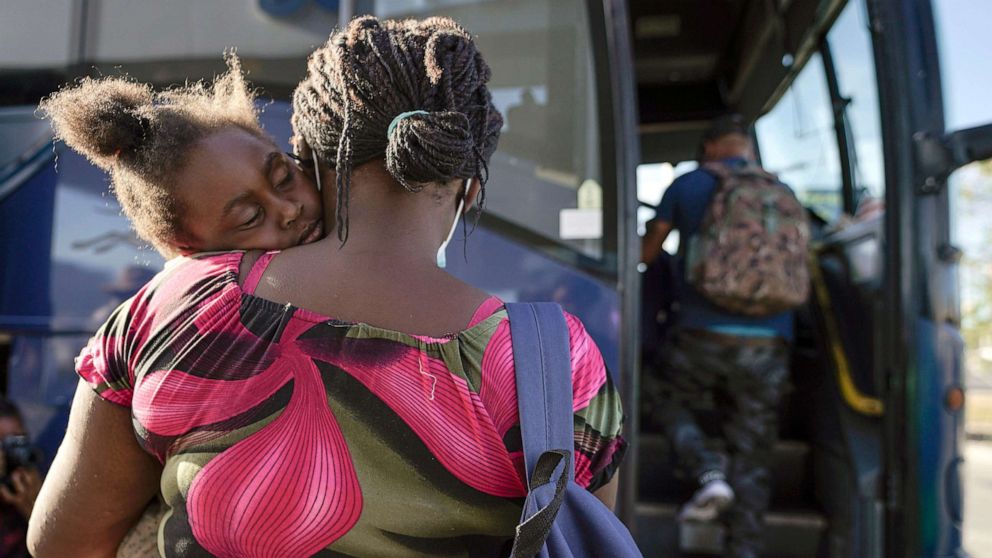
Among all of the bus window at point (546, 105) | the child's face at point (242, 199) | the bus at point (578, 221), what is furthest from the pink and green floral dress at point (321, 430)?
the bus window at point (546, 105)

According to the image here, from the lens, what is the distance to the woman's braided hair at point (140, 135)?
4.04 feet

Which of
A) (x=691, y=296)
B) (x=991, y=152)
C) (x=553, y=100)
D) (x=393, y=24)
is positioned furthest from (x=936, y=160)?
(x=393, y=24)

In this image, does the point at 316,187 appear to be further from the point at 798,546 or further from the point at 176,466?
the point at 798,546

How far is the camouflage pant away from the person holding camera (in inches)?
89.1

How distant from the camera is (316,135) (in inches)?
→ 45.9

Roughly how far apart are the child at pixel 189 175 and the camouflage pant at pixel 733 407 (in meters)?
2.39

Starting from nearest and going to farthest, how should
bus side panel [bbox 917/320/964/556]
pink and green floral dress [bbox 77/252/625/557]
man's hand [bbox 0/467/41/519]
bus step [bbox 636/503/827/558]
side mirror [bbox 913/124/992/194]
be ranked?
pink and green floral dress [bbox 77/252/625/557], man's hand [bbox 0/467/41/519], side mirror [bbox 913/124/992/194], bus side panel [bbox 917/320/964/556], bus step [bbox 636/503/827/558]

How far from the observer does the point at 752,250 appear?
326cm

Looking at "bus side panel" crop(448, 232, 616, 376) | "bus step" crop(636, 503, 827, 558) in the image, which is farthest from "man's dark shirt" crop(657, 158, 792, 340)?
A: "bus side panel" crop(448, 232, 616, 376)

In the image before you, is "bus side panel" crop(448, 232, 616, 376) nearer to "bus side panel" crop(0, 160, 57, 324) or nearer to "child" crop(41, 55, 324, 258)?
"child" crop(41, 55, 324, 258)

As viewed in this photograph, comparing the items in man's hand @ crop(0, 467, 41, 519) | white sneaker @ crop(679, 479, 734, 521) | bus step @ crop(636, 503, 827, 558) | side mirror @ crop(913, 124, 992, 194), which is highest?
side mirror @ crop(913, 124, 992, 194)

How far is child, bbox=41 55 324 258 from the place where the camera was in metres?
1.27

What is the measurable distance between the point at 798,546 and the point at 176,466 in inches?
118

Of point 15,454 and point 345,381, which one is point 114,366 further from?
point 15,454
